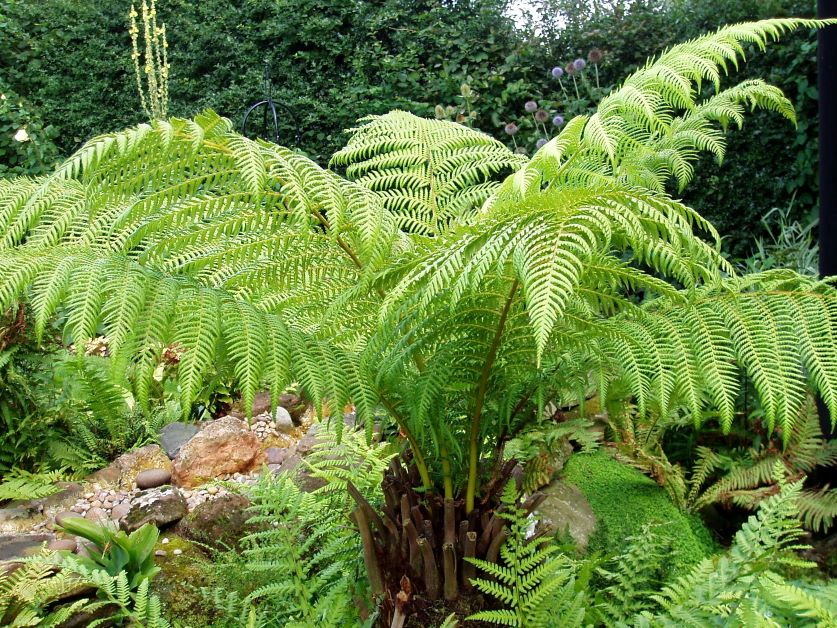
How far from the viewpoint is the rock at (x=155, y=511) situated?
2539 mm

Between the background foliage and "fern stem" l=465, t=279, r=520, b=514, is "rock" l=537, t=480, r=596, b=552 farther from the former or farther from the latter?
the background foliage

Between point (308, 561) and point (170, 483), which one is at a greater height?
point (308, 561)

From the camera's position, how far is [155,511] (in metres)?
2.58

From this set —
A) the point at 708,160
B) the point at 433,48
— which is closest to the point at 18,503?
the point at 708,160

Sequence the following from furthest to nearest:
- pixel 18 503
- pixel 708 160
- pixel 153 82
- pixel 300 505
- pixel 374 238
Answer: pixel 153 82 < pixel 708 160 < pixel 18 503 < pixel 300 505 < pixel 374 238

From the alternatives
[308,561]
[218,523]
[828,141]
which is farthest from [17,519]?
[828,141]

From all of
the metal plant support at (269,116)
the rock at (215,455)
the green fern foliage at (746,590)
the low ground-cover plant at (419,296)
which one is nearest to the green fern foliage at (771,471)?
the green fern foliage at (746,590)

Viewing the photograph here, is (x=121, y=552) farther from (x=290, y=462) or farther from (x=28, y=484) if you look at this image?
(x=28, y=484)

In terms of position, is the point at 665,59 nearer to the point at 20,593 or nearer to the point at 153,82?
the point at 20,593

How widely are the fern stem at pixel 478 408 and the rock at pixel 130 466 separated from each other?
2048 mm

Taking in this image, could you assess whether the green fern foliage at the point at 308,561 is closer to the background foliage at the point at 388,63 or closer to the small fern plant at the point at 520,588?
the small fern plant at the point at 520,588

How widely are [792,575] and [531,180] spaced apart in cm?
170

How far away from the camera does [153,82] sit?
534 cm

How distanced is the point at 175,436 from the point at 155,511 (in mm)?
879
